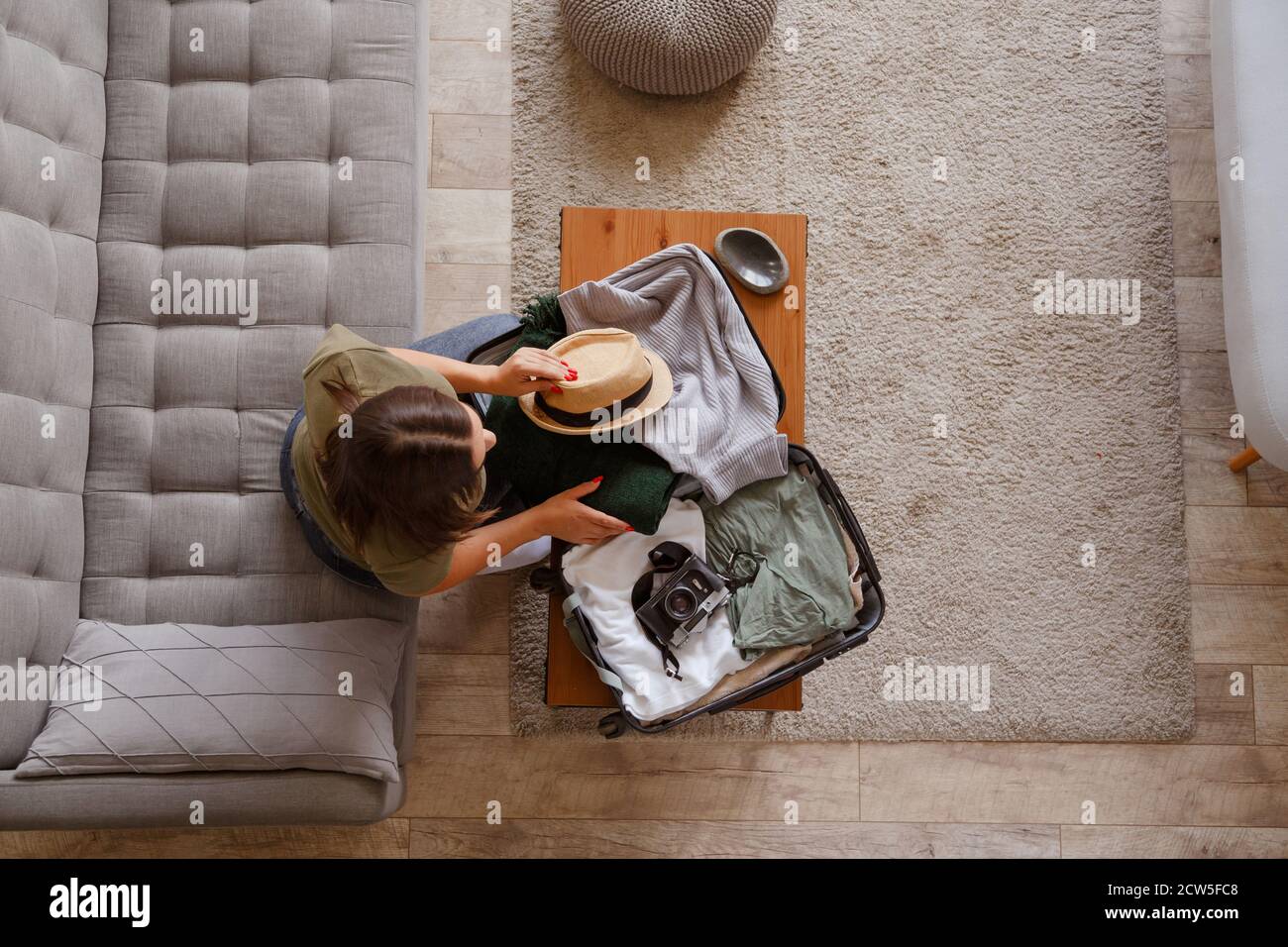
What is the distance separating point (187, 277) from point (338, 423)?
0.66m

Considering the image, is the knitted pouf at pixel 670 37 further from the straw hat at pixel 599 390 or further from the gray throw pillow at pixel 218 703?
the gray throw pillow at pixel 218 703

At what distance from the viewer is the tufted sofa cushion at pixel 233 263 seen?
1567 mm

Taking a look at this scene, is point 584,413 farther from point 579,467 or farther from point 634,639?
point 634,639

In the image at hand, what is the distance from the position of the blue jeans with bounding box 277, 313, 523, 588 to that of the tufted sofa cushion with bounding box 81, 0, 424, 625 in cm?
5

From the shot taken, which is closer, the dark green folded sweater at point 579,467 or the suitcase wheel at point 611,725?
the dark green folded sweater at point 579,467

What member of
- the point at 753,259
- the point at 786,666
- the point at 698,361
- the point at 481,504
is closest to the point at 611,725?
the point at 786,666

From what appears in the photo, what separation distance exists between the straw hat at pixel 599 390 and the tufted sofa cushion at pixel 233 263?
0.39 meters

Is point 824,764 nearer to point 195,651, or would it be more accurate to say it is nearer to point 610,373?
point 610,373

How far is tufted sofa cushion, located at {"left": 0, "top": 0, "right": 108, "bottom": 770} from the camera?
1.44 meters

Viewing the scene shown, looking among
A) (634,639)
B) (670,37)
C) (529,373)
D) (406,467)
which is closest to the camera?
(406,467)

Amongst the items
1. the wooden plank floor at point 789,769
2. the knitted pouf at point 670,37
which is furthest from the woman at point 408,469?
the knitted pouf at point 670,37

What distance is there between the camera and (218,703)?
1.41m

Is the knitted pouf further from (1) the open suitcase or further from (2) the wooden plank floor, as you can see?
(1) the open suitcase

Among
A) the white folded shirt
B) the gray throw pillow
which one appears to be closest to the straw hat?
the white folded shirt
